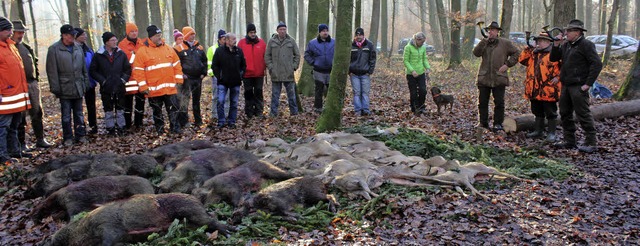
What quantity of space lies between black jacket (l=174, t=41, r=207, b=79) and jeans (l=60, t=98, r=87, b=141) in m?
2.24

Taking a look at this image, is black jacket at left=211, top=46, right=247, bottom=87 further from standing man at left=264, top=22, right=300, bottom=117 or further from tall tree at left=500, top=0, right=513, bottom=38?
tall tree at left=500, top=0, right=513, bottom=38

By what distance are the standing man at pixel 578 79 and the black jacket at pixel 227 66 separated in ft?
20.5

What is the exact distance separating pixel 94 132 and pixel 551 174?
8.45 meters

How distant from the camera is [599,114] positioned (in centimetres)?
1015

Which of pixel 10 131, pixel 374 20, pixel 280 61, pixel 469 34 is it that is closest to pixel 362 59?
pixel 280 61

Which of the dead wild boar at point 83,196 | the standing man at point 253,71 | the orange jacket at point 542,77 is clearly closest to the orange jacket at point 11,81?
the dead wild boar at point 83,196

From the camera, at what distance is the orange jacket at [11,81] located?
7770mm

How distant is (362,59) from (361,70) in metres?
0.25

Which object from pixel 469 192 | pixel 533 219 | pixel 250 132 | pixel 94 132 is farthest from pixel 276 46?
pixel 533 219

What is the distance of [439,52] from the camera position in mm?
33125

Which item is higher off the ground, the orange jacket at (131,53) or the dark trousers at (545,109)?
the orange jacket at (131,53)

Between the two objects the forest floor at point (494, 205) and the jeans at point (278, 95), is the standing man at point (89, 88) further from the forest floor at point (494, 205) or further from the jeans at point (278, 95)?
the jeans at point (278, 95)

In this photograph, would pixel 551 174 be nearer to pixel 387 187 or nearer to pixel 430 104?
pixel 387 187

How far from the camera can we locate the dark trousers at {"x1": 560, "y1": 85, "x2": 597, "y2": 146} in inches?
315
